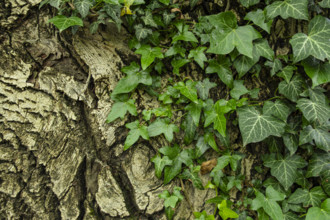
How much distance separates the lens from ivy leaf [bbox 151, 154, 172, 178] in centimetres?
112

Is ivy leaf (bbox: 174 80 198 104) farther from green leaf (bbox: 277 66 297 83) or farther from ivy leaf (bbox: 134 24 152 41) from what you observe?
green leaf (bbox: 277 66 297 83)

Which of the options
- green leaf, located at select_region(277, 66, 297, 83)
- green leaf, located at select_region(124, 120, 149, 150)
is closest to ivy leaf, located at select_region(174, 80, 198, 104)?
green leaf, located at select_region(124, 120, 149, 150)

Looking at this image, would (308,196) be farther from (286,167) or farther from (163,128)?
(163,128)

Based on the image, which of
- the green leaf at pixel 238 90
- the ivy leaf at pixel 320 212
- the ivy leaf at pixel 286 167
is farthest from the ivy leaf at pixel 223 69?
the ivy leaf at pixel 320 212

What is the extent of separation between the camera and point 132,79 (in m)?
1.12

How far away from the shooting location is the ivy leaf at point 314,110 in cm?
108

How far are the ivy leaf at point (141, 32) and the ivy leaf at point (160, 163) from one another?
0.64m

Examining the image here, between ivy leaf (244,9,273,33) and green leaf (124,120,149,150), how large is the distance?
791mm

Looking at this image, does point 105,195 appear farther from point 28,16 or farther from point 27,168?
point 28,16

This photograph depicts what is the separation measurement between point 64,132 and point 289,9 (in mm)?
1267

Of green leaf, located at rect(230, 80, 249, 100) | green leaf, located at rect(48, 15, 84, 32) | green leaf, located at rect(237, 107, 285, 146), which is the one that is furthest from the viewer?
green leaf, located at rect(230, 80, 249, 100)

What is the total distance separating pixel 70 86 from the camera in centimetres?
108

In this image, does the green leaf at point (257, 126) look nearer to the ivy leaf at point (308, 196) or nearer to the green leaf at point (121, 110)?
the ivy leaf at point (308, 196)

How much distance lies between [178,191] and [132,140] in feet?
1.20
